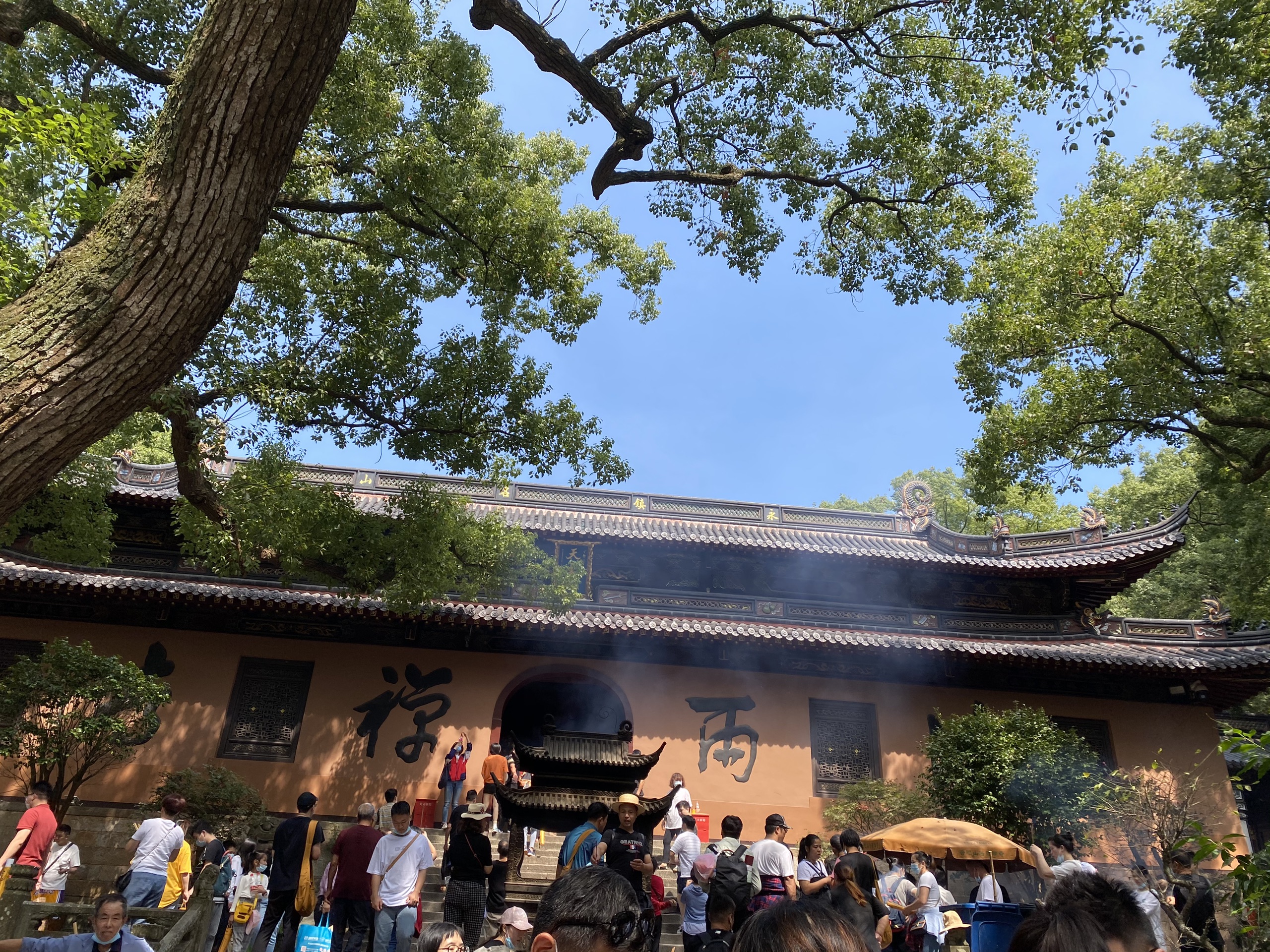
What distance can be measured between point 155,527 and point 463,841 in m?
10.3

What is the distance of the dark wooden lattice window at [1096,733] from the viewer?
523 inches

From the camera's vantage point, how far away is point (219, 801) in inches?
433

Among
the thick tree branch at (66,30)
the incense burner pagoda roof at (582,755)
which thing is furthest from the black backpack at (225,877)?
the thick tree branch at (66,30)

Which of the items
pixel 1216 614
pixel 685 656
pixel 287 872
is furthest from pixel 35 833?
pixel 1216 614

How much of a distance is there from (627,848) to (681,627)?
7263 millimetres

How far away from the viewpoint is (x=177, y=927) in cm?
557

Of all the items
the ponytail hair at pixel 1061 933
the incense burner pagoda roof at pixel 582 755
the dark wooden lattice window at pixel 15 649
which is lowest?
the ponytail hair at pixel 1061 933

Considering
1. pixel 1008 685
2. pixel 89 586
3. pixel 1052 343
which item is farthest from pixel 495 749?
pixel 1052 343

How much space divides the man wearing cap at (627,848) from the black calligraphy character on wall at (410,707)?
762 centimetres

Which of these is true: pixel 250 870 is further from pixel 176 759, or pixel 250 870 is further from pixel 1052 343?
pixel 1052 343

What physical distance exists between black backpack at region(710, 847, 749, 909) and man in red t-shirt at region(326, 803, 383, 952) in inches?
90.5

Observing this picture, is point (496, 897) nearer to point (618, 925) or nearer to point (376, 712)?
point (618, 925)

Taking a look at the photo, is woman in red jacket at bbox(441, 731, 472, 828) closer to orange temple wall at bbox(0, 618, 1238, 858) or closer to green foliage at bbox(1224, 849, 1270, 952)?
orange temple wall at bbox(0, 618, 1238, 858)

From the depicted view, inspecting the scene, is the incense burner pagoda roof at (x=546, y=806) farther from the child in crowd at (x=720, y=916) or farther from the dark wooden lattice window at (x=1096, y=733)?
the dark wooden lattice window at (x=1096, y=733)
